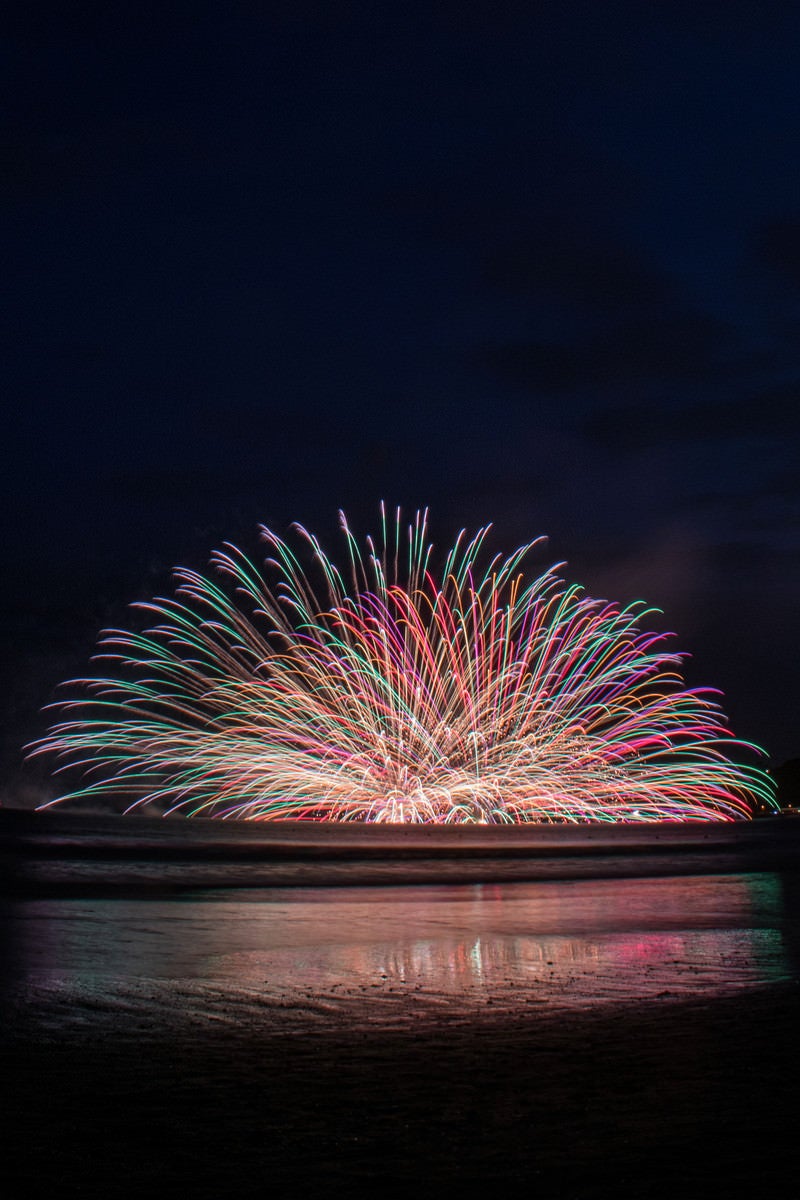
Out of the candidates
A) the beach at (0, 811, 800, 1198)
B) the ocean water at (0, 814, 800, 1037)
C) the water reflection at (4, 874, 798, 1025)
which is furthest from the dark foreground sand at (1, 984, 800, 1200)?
the water reflection at (4, 874, 798, 1025)

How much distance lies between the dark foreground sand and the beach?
0.02m

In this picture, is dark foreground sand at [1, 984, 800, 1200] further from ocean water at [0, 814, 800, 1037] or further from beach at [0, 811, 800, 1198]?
ocean water at [0, 814, 800, 1037]

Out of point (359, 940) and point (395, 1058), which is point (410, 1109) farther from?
point (359, 940)

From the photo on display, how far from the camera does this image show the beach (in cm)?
454

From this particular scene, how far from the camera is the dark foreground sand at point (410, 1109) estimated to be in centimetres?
441

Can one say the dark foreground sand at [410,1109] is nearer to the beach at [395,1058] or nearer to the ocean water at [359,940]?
the beach at [395,1058]

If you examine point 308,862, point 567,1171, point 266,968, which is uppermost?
point 308,862

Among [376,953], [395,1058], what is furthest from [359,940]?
[395,1058]

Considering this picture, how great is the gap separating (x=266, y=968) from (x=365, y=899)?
7.96 meters

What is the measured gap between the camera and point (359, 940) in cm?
1206

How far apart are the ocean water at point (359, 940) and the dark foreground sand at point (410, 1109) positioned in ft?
2.30

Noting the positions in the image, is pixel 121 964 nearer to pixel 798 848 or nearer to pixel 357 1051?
pixel 357 1051

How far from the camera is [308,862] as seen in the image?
26.4 meters

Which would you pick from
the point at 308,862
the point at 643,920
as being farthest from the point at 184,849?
the point at 643,920
